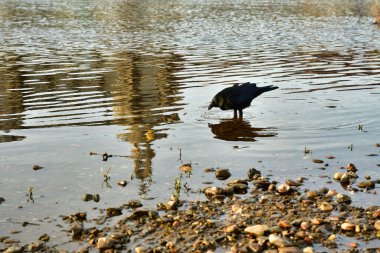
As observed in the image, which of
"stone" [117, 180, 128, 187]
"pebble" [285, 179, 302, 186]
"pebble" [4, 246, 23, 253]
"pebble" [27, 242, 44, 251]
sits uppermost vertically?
"pebble" [285, 179, 302, 186]

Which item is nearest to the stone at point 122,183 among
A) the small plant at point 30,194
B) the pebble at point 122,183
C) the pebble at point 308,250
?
the pebble at point 122,183

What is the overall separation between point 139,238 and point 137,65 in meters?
18.1

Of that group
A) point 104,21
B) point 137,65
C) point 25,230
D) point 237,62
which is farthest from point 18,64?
point 104,21

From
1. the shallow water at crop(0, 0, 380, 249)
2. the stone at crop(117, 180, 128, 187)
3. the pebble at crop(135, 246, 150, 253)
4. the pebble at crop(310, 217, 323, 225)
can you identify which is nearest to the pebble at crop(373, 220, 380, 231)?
the pebble at crop(310, 217, 323, 225)

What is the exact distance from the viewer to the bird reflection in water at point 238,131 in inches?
501

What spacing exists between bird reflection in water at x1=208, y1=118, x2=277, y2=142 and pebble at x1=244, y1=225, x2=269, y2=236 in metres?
5.46

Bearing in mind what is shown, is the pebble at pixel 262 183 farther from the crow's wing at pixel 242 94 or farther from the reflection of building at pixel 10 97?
the reflection of building at pixel 10 97

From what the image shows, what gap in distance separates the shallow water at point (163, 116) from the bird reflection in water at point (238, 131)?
0.16ft

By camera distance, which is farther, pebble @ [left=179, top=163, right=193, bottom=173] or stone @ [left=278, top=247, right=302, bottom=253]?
pebble @ [left=179, top=163, right=193, bottom=173]

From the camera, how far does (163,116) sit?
14.8 meters

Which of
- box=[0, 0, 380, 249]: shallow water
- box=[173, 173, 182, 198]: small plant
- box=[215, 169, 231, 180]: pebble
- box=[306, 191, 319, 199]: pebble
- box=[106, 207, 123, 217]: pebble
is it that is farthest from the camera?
box=[215, 169, 231, 180]: pebble

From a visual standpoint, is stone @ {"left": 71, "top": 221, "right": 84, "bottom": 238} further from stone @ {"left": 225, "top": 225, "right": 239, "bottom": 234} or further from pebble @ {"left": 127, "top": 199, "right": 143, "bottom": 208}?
A: stone @ {"left": 225, "top": 225, "right": 239, "bottom": 234}

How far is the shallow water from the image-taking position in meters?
9.34

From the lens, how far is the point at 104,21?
49.6m
